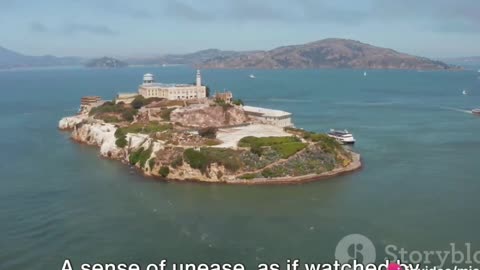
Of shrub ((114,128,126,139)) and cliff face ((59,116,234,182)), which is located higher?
shrub ((114,128,126,139))

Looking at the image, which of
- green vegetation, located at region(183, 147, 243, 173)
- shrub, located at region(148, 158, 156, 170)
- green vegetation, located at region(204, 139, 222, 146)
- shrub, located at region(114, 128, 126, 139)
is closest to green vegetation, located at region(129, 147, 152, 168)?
Result: shrub, located at region(148, 158, 156, 170)

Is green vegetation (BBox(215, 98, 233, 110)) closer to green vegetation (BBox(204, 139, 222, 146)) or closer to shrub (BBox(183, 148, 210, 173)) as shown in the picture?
green vegetation (BBox(204, 139, 222, 146))

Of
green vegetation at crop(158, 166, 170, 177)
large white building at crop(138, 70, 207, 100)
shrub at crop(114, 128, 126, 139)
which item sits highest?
large white building at crop(138, 70, 207, 100)

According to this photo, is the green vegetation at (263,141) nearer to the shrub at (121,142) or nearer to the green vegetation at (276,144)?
Result: the green vegetation at (276,144)

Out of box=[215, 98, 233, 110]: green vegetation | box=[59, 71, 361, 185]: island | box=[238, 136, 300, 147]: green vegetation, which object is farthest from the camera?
box=[215, 98, 233, 110]: green vegetation

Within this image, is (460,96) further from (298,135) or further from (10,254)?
(10,254)

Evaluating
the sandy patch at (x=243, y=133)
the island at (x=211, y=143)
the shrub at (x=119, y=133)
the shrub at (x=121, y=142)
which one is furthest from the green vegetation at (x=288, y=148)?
the shrub at (x=119, y=133)

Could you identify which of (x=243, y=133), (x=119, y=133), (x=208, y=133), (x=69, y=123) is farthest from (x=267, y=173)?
(x=69, y=123)
